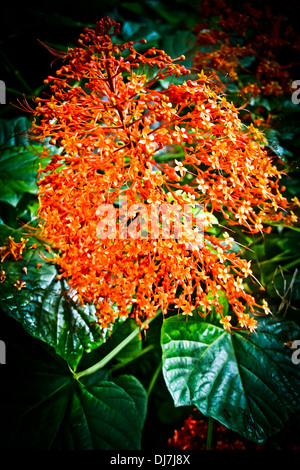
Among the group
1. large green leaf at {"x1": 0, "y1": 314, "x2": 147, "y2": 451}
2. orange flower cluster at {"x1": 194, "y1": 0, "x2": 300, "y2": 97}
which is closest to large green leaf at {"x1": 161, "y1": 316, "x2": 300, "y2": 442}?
large green leaf at {"x1": 0, "y1": 314, "x2": 147, "y2": 451}

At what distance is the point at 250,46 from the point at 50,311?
966 mm

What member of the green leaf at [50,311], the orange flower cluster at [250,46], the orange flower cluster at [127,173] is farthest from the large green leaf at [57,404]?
the orange flower cluster at [250,46]

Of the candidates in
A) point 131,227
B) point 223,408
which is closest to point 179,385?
point 223,408

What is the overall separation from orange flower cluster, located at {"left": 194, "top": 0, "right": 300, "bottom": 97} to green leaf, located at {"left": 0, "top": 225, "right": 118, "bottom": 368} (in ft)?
2.32

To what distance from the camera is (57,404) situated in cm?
80

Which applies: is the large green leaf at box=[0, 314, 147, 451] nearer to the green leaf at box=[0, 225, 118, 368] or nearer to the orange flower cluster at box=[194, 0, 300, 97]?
the green leaf at box=[0, 225, 118, 368]

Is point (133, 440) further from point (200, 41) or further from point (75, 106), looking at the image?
point (200, 41)

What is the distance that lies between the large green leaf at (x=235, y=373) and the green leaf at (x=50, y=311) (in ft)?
0.58

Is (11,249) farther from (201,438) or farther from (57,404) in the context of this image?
(201,438)

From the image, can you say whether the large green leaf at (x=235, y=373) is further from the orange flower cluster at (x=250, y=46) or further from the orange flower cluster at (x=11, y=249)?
the orange flower cluster at (x=250, y=46)

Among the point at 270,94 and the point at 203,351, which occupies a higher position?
the point at 270,94

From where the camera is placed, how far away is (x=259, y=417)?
0.70 metres

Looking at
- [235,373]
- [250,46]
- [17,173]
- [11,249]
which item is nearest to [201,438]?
[235,373]
